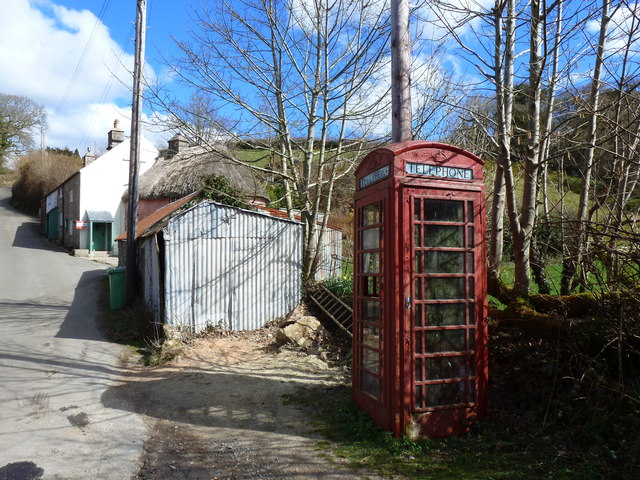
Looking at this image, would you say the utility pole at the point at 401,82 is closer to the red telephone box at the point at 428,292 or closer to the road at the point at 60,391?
the red telephone box at the point at 428,292

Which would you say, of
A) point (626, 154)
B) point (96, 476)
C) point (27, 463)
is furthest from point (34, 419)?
point (626, 154)

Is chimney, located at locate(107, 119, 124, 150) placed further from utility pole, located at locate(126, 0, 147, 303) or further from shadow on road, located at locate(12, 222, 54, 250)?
utility pole, located at locate(126, 0, 147, 303)

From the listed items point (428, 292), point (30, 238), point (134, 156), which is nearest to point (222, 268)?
point (134, 156)

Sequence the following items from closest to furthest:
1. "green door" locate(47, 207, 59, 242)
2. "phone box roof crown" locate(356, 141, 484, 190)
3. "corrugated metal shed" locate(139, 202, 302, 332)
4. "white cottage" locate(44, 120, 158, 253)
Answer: "phone box roof crown" locate(356, 141, 484, 190), "corrugated metal shed" locate(139, 202, 302, 332), "white cottage" locate(44, 120, 158, 253), "green door" locate(47, 207, 59, 242)

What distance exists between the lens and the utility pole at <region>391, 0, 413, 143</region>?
6.04 m

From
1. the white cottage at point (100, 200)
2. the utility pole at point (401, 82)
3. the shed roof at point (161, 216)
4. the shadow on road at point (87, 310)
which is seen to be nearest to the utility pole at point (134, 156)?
the shed roof at point (161, 216)

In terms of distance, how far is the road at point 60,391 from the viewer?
493cm

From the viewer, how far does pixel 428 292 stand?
5.01 m

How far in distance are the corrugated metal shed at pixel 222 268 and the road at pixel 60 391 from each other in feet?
5.69

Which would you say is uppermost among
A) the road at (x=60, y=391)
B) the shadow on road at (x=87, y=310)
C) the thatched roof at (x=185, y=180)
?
the thatched roof at (x=185, y=180)

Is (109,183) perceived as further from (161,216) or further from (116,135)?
(161,216)

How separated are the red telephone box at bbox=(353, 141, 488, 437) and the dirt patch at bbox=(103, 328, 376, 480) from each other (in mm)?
1061

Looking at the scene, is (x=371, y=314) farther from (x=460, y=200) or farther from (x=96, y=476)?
(x=96, y=476)

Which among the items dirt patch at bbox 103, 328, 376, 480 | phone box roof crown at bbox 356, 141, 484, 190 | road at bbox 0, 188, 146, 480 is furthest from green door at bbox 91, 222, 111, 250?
phone box roof crown at bbox 356, 141, 484, 190
